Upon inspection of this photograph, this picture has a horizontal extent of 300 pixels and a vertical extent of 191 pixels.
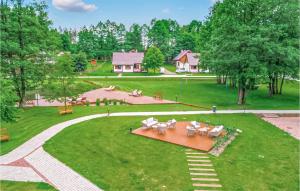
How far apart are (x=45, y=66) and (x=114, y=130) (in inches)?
548

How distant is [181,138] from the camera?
66.0ft

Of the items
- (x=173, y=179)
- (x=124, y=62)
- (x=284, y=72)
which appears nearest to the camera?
(x=173, y=179)

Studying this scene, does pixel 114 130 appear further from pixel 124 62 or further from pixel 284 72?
pixel 124 62

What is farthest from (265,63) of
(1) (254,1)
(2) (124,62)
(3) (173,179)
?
(2) (124,62)

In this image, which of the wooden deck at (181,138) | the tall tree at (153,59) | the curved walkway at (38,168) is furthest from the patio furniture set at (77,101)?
the tall tree at (153,59)

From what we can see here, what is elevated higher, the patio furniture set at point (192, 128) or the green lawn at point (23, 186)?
the patio furniture set at point (192, 128)

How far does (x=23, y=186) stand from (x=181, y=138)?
10776mm

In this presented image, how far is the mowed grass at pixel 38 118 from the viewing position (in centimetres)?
2011

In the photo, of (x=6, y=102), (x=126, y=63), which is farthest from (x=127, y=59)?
(x=6, y=102)

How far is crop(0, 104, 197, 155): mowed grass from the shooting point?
792 inches

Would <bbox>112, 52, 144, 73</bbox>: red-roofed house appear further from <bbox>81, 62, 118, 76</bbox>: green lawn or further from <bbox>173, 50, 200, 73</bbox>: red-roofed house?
<bbox>173, 50, 200, 73</bbox>: red-roofed house

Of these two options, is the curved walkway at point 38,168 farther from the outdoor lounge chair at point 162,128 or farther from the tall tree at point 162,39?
the tall tree at point 162,39

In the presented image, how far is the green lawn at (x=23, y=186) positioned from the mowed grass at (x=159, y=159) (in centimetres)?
200

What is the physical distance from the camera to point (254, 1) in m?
28.5
